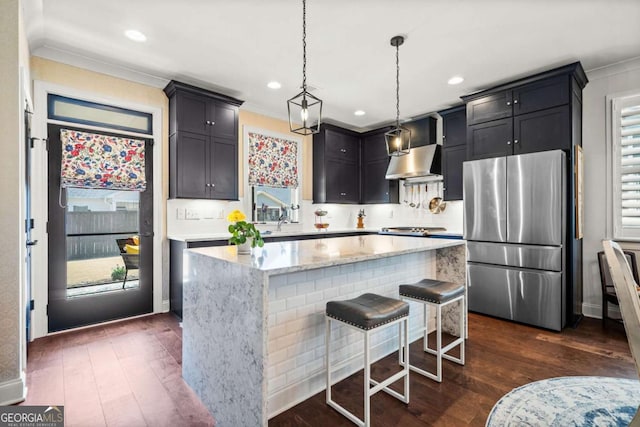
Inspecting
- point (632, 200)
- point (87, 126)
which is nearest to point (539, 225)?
point (632, 200)

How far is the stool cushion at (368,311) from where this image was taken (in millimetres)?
1694

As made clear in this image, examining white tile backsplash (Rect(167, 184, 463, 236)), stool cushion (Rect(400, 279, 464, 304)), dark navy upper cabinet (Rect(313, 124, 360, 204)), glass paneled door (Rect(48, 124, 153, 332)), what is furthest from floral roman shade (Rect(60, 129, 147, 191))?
stool cushion (Rect(400, 279, 464, 304))

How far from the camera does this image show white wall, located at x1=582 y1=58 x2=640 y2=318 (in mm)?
3398

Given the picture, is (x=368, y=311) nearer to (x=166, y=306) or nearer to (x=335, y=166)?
(x=166, y=306)

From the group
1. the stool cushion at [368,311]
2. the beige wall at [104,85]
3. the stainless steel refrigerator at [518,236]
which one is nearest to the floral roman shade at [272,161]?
the beige wall at [104,85]

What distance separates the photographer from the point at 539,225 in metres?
3.23

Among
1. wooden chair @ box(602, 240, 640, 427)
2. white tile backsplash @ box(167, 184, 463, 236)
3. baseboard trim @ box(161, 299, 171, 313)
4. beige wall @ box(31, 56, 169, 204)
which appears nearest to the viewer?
wooden chair @ box(602, 240, 640, 427)

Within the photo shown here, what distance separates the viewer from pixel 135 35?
2758mm

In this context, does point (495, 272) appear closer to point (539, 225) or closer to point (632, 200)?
point (539, 225)

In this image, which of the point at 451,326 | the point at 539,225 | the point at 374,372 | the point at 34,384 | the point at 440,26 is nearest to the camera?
the point at 34,384

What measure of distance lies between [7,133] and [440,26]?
3.21 metres

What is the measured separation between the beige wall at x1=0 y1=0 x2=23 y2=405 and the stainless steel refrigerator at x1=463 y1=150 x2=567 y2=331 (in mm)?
4078

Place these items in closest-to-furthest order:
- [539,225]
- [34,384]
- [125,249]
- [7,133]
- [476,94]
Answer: [7,133]
[34,384]
[539,225]
[125,249]
[476,94]

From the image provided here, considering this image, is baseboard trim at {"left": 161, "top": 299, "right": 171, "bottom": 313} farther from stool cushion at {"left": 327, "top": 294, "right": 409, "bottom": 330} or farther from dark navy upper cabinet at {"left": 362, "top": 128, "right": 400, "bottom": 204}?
dark navy upper cabinet at {"left": 362, "top": 128, "right": 400, "bottom": 204}
